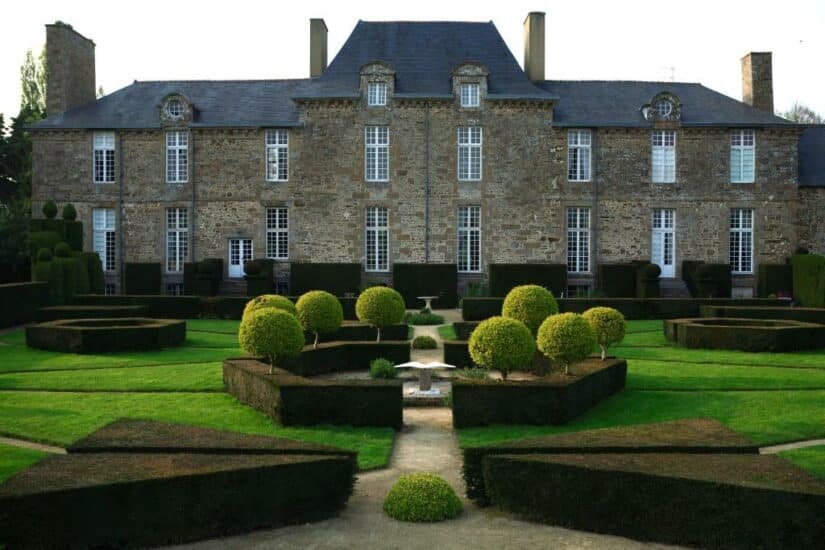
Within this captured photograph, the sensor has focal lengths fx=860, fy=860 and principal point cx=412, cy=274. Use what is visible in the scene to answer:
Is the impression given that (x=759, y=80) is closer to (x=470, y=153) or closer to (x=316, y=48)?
(x=470, y=153)

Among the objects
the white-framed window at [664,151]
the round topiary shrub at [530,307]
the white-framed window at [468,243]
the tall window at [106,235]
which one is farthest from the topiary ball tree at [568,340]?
the tall window at [106,235]

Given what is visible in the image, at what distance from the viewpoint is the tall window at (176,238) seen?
32906 mm

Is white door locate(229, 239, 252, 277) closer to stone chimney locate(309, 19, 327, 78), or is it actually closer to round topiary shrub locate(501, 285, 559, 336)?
stone chimney locate(309, 19, 327, 78)

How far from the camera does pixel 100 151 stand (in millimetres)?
33125

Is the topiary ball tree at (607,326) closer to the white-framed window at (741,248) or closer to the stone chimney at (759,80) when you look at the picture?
the white-framed window at (741,248)

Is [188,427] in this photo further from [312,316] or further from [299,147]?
[299,147]

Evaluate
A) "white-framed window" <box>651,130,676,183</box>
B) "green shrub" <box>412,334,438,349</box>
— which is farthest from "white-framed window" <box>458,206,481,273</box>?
"green shrub" <box>412,334,438,349</box>

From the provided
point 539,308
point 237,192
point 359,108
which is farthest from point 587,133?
point 539,308

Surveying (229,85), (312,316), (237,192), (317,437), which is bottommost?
(317,437)

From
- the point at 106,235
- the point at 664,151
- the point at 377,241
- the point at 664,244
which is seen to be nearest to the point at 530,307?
the point at 377,241

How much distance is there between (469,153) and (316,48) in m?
7.60

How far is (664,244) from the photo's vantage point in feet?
107

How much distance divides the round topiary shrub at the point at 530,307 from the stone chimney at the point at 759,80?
69.0 feet

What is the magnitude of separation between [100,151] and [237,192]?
562 centimetres
